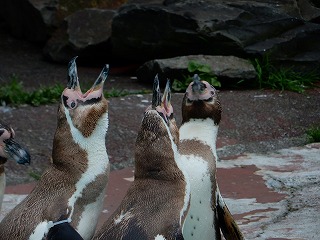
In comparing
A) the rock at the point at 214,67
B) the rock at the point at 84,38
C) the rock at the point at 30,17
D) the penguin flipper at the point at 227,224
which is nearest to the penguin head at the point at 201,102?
the penguin flipper at the point at 227,224

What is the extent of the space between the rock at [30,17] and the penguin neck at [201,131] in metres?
6.51

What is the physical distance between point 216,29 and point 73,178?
17.4 feet

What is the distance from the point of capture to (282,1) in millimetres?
10086

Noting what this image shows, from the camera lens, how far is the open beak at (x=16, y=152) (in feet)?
15.3

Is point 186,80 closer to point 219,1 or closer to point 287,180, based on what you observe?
point 219,1

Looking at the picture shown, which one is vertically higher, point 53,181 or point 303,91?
point 53,181

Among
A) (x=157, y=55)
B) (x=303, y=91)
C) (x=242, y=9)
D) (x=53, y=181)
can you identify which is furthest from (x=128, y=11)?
(x=53, y=181)

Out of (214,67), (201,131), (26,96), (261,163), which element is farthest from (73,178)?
(214,67)

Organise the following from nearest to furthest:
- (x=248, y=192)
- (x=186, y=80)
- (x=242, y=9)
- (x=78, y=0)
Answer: (x=248, y=192) → (x=186, y=80) → (x=242, y=9) → (x=78, y=0)

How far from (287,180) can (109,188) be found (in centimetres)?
117

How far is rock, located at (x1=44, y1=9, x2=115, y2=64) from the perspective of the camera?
10539mm

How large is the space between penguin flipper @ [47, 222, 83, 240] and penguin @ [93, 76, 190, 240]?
11 centimetres

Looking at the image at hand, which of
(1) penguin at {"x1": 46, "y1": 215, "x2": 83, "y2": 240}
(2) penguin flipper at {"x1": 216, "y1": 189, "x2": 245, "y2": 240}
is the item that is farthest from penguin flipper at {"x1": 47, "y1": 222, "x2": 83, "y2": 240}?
(2) penguin flipper at {"x1": 216, "y1": 189, "x2": 245, "y2": 240}

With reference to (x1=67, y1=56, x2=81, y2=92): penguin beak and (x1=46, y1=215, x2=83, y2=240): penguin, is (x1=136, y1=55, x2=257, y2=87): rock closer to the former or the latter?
(x1=67, y1=56, x2=81, y2=92): penguin beak
